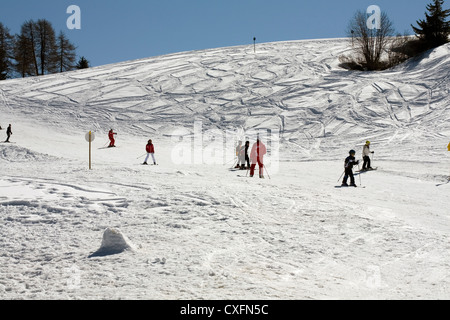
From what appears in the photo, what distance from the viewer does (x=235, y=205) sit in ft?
32.8

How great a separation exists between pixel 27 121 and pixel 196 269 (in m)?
31.7

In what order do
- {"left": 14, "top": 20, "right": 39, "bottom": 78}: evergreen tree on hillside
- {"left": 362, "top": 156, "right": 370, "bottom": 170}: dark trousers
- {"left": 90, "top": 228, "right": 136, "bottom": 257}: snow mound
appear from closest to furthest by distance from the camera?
{"left": 90, "top": 228, "right": 136, "bottom": 257}: snow mound
{"left": 362, "top": 156, "right": 370, "bottom": 170}: dark trousers
{"left": 14, "top": 20, "right": 39, "bottom": 78}: evergreen tree on hillside

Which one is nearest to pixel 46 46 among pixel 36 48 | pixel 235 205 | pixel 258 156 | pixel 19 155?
pixel 36 48

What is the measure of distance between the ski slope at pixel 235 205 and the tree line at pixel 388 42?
8418 millimetres

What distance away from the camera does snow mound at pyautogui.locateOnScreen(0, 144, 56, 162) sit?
19.9 metres

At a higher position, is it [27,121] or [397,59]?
[397,59]

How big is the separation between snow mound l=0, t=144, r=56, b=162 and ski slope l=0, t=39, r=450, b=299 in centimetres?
13

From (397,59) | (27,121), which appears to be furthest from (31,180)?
(397,59)

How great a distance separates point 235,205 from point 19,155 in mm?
14821

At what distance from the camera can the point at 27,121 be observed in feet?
110

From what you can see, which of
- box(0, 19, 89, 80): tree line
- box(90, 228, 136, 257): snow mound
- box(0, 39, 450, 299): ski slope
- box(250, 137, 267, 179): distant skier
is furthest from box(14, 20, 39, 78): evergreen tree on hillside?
box(90, 228, 136, 257): snow mound

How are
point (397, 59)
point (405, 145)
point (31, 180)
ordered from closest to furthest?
point (31, 180), point (405, 145), point (397, 59)

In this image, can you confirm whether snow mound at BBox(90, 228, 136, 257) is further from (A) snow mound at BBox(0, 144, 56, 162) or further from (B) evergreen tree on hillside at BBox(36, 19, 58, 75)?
(B) evergreen tree on hillside at BBox(36, 19, 58, 75)

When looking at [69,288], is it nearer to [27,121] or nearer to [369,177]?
[369,177]
